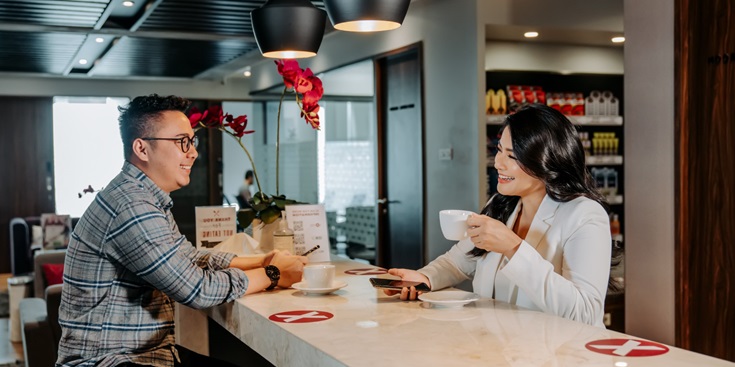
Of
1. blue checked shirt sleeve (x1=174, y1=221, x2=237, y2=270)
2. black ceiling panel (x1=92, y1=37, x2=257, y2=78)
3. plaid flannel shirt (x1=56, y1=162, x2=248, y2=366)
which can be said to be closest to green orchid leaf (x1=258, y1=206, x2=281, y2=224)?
blue checked shirt sleeve (x1=174, y1=221, x2=237, y2=270)

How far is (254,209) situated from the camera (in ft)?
10.0

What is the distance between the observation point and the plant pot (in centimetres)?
303

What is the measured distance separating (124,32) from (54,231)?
1957 mm

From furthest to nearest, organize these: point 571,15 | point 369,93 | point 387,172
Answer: point 369,93 < point 387,172 < point 571,15

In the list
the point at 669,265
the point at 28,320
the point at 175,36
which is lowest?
the point at 28,320

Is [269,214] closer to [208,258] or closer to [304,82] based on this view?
[208,258]

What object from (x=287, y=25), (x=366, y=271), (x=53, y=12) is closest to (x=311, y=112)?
(x=287, y=25)

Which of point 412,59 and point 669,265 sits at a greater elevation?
point 412,59

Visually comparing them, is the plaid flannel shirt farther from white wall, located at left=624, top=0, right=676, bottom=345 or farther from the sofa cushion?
the sofa cushion

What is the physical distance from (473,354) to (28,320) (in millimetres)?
3182

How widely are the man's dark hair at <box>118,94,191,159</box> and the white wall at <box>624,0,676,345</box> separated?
7.62ft

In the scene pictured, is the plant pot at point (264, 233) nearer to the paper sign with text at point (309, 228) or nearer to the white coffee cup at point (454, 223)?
the paper sign with text at point (309, 228)

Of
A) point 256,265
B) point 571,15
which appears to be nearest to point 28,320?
point 256,265
